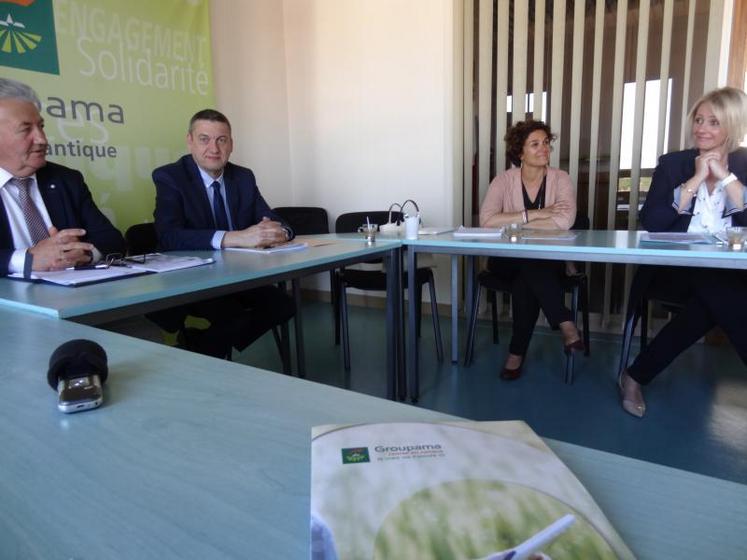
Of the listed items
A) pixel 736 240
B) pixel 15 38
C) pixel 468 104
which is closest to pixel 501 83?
pixel 468 104

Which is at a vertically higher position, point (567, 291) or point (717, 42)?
point (717, 42)

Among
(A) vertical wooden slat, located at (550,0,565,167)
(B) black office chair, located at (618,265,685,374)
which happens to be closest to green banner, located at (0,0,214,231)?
(A) vertical wooden slat, located at (550,0,565,167)

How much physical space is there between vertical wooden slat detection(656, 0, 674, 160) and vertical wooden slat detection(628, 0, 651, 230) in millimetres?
89

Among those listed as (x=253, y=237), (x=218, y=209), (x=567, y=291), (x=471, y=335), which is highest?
(x=218, y=209)

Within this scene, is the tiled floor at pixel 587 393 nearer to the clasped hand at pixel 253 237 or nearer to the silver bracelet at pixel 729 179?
the clasped hand at pixel 253 237

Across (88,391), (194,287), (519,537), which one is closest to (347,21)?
(194,287)

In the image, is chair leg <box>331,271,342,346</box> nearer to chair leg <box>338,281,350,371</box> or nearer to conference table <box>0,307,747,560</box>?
chair leg <box>338,281,350,371</box>

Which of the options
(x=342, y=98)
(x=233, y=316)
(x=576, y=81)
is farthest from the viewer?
(x=342, y=98)

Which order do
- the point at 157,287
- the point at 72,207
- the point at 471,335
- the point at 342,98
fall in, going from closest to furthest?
the point at 157,287
the point at 72,207
the point at 471,335
the point at 342,98

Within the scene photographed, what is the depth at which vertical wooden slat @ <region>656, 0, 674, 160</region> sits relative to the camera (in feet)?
9.09

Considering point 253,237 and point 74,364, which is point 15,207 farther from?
point 74,364

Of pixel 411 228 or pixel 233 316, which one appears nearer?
pixel 233 316

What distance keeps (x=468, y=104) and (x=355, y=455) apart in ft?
11.3

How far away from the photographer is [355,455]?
39 centimetres
